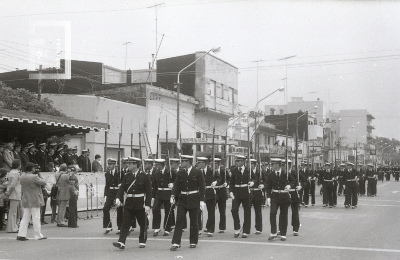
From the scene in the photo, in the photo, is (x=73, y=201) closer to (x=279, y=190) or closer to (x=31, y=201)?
(x=31, y=201)

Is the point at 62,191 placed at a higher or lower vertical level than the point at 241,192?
lower

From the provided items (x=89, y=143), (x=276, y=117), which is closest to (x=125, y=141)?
(x=89, y=143)

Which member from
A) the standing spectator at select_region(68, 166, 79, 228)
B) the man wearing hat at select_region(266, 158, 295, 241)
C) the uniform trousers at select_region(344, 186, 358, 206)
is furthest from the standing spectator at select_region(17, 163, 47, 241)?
the uniform trousers at select_region(344, 186, 358, 206)

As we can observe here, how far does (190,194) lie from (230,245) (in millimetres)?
1428

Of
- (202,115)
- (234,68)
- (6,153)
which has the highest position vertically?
(234,68)

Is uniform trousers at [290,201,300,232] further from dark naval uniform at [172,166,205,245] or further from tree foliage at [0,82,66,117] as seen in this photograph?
tree foliage at [0,82,66,117]

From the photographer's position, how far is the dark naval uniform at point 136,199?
9703 mm

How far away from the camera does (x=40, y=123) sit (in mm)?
16109

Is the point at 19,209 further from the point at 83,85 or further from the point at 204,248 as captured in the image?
the point at 83,85

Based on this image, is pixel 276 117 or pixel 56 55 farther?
pixel 276 117

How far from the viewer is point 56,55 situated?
86.9 feet

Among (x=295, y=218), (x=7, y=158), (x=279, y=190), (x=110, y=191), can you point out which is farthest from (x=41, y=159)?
(x=295, y=218)

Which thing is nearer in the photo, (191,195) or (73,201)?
(191,195)

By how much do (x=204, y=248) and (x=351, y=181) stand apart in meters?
12.5
